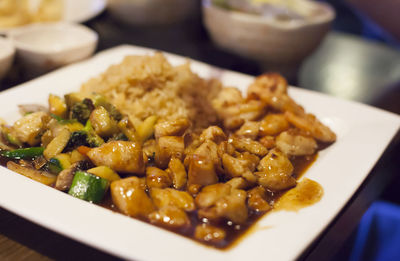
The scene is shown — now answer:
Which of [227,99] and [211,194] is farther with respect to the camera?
[227,99]

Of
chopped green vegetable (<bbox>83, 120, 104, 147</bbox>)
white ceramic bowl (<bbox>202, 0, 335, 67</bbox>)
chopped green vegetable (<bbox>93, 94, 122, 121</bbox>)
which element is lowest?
chopped green vegetable (<bbox>83, 120, 104, 147</bbox>)

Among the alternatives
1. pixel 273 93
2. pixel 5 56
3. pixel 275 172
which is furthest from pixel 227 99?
pixel 5 56

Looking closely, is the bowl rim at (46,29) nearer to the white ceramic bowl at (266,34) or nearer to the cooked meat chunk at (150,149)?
the white ceramic bowl at (266,34)

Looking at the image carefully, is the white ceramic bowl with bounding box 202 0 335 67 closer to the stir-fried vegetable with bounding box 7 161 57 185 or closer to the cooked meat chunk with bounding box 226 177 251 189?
the cooked meat chunk with bounding box 226 177 251 189

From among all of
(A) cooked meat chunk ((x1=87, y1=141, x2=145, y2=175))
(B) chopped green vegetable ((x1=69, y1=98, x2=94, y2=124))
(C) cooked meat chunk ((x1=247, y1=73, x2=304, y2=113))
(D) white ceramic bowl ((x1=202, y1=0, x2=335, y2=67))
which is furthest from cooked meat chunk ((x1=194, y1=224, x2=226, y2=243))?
(D) white ceramic bowl ((x1=202, y1=0, x2=335, y2=67))

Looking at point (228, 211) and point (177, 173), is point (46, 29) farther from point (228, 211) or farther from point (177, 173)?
point (228, 211)

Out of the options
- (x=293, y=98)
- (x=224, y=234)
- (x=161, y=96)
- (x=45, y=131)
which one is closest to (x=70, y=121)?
(x=45, y=131)
